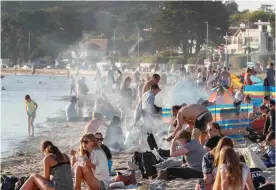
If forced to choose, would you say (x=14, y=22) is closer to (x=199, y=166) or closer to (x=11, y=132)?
(x=11, y=132)

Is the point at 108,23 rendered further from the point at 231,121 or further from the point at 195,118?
the point at 195,118

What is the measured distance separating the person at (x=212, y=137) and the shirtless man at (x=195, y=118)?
0.73ft

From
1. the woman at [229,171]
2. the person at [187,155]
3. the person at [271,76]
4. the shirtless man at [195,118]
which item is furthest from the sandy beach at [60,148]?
the person at [271,76]

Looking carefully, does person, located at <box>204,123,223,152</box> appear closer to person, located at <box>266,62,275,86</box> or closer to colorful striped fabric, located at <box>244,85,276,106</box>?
colorful striped fabric, located at <box>244,85,276,106</box>

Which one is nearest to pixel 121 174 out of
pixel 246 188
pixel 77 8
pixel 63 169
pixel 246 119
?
pixel 63 169

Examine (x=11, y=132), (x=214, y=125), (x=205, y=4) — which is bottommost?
(x=11, y=132)

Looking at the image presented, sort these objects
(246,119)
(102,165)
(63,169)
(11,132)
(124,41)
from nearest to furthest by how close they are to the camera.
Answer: (63,169) < (102,165) < (246,119) < (11,132) < (124,41)

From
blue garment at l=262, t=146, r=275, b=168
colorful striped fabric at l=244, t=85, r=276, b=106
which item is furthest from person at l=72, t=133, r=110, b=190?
colorful striped fabric at l=244, t=85, r=276, b=106

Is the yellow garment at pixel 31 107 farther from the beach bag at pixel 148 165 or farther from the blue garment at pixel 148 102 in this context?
the beach bag at pixel 148 165

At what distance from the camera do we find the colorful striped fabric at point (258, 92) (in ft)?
55.5

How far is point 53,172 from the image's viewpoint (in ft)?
26.3

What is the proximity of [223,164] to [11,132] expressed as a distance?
17.5 meters

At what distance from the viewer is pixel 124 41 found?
416 ft

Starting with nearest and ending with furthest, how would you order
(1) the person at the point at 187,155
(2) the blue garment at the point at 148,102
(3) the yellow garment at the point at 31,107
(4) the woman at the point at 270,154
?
(1) the person at the point at 187,155 < (4) the woman at the point at 270,154 < (2) the blue garment at the point at 148,102 < (3) the yellow garment at the point at 31,107
